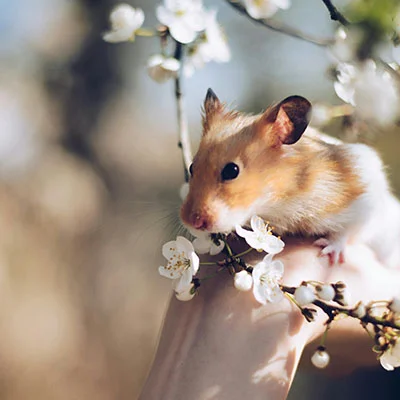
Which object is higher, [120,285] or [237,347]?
[237,347]

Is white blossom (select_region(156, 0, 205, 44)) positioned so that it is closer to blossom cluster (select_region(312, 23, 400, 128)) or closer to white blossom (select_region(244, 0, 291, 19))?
white blossom (select_region(244, 0, 291, 19))

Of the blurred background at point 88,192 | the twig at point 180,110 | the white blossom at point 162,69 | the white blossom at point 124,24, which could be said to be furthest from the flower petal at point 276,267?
Result: the blurred background at point 88,192

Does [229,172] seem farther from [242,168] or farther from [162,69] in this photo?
[162,69]

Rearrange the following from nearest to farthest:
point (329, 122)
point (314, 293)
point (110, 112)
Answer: point (314, 293) → point (329, 122) → point (110, 112)

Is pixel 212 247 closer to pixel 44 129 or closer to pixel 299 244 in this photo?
pixel 299 244

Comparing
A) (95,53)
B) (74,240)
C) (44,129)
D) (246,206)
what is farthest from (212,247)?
(95,53)

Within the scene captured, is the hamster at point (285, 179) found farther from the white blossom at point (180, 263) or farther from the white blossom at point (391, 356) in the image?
the white blossom at point (391, 356)

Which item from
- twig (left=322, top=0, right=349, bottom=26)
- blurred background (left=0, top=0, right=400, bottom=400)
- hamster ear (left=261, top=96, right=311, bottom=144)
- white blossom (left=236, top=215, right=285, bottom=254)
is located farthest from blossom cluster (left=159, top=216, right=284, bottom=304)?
blurred background (left=0, top=0, right=400, bottom=400)
